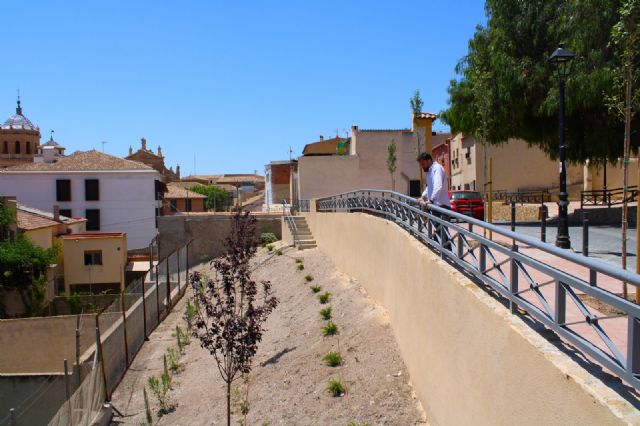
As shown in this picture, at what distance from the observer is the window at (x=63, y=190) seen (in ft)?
158

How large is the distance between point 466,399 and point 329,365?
183 inches

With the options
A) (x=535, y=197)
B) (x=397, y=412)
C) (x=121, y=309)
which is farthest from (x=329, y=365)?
(x=535, y=197)

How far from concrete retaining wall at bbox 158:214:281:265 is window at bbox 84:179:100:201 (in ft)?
49.3

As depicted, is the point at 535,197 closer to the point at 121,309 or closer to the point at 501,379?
the point at 121,309

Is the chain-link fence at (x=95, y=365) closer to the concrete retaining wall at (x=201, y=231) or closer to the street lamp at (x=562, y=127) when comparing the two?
the street lamp at (x=562, y=127)

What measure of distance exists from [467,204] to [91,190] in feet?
124

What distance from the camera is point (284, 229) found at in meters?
31.7

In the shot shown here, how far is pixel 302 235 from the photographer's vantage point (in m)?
26.7

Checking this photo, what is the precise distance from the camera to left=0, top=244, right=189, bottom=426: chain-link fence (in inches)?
430

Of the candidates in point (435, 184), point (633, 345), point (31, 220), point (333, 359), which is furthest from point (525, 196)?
point (633, 345)

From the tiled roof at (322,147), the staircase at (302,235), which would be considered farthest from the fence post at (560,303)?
the tiled roof at (322,147)

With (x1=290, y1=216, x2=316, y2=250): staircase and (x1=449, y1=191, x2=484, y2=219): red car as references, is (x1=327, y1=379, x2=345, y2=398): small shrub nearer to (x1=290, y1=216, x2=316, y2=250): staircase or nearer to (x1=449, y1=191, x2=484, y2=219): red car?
(x1=449, y1=191, x2=484, y2=219): red car

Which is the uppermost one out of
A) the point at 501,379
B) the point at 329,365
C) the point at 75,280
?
the point at 501,379

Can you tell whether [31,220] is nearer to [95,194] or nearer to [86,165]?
[95,194]
